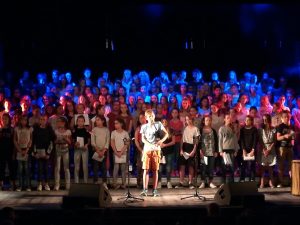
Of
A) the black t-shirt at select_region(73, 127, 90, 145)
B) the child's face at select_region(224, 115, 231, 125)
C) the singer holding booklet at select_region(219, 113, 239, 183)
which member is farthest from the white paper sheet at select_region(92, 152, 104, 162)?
the child's face at select_region(224, 115, 231, 125)

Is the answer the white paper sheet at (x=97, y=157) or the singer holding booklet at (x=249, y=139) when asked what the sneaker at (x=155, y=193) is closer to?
A: the white paper sheet at (x=97, y=157)

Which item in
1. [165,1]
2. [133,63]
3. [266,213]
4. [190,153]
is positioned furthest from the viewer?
[133,63]

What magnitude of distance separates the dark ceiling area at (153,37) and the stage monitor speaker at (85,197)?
9910 mm

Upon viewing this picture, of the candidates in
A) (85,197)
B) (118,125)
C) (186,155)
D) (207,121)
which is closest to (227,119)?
(207,121)

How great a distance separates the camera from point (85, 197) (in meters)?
9.55

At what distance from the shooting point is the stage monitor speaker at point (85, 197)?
9.53 m

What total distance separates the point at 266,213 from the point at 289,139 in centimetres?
591

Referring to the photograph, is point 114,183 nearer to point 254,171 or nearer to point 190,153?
point 190,153

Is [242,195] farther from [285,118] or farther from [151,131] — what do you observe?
[285,118]

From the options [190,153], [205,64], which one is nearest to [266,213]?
[190,153]

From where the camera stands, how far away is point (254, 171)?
12.7 metres

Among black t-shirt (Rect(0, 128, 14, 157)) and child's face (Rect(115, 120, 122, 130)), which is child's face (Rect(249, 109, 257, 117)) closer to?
child's face (Rect(115, 120, 122, 130))

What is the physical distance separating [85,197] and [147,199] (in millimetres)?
1823

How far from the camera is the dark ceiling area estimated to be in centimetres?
1878
